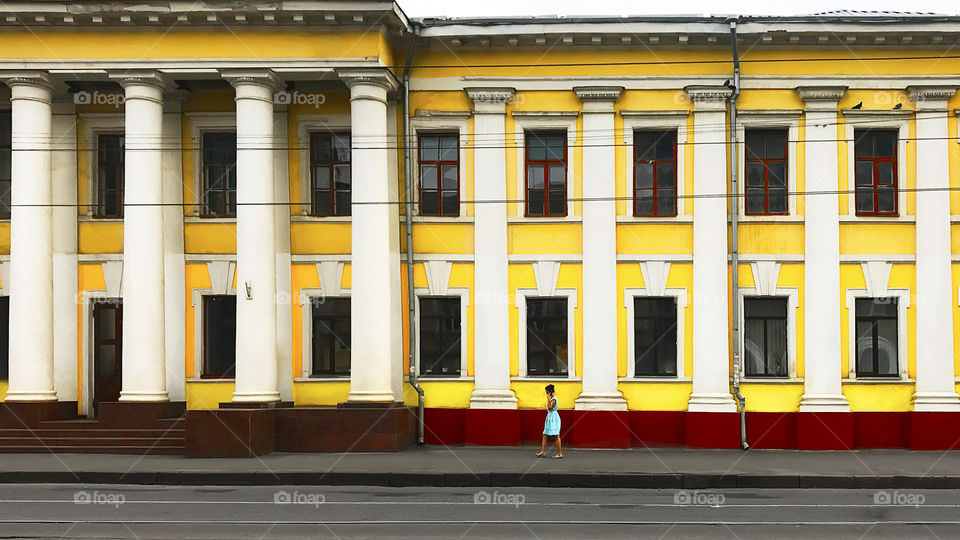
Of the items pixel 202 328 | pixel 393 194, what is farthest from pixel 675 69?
pixel 202 328

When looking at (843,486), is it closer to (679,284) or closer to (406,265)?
(679,284)

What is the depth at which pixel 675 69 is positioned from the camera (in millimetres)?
22656

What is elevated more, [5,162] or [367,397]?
[5,162]

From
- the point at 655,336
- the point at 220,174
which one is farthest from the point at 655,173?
the point at 220,174

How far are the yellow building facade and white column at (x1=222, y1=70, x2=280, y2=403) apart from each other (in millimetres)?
489

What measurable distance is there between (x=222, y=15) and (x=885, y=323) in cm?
1433

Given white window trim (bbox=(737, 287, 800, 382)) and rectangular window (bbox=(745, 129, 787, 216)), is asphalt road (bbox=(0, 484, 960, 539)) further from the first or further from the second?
rectangular window (bbox=(745, 129, 787, 216))

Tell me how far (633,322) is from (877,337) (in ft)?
16.2

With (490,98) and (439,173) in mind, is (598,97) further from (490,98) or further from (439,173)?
(439,173)

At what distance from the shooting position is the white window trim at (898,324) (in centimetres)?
2244

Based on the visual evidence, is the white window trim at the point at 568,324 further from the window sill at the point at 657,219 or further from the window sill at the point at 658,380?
the window sill at the point at 657,219

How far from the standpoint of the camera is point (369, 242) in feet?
70.2

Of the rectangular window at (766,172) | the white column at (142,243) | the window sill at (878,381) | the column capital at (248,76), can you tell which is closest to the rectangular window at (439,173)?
the column capital at (248,76)

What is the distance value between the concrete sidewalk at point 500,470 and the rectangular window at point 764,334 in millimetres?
2448
